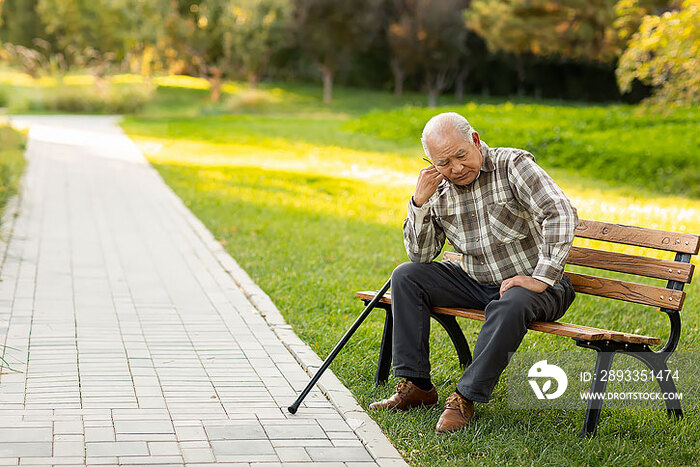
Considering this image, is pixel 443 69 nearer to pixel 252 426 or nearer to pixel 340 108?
pixel 340 108

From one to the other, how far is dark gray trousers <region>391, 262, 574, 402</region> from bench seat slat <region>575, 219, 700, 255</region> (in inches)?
12.3

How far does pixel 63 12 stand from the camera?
161ft

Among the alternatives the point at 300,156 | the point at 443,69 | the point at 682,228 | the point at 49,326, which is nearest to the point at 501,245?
the point at 49,326

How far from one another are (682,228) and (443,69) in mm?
36662

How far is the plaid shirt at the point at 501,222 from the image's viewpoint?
3.94m

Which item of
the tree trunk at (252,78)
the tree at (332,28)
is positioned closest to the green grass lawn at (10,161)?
the tree trunk at (252,78)

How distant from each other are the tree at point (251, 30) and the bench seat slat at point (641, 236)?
33.5m

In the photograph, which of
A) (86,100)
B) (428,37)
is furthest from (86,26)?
(86,100)

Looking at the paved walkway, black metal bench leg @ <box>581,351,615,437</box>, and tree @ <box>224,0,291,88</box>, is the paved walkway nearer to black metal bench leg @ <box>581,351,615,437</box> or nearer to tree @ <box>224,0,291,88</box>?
black metal bench leg @ <box>581,351,615,437</box>

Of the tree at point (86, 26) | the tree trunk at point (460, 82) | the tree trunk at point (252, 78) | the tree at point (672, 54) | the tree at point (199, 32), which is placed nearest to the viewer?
the tree at point (672, 54)

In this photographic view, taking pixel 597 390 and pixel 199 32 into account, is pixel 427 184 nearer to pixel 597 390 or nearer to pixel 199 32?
pixel 597 390

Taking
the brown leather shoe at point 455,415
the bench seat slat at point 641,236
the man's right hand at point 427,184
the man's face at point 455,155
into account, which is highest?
the man's face at point 455,155

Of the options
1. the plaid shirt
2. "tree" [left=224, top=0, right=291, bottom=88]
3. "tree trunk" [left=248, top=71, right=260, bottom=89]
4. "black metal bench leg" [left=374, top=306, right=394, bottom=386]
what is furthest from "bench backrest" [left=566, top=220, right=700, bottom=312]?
"tree trunk" [left=248, top=71, right=260, bottom=89]

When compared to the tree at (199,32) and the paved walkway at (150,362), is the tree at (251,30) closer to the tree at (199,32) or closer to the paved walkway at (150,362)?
the tree at (199,32)
